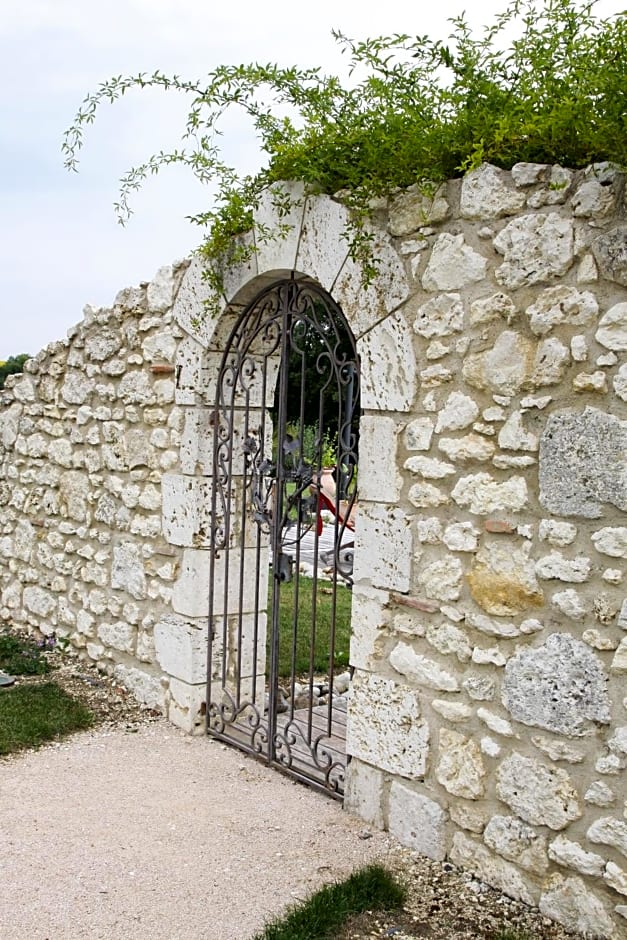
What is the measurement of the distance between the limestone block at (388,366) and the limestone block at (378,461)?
69 millimetres

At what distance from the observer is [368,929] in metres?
2.83

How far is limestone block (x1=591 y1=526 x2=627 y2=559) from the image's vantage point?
2.68m

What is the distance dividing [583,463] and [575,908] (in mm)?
1431

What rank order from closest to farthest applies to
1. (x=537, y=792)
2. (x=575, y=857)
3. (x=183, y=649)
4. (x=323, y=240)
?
(x=575, y=857), (x=537, y=792), (x=323, y=240), (x=183, y=649)

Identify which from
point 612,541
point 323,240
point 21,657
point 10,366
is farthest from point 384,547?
point 10,366

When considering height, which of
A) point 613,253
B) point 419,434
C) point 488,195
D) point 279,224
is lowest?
point 419,434

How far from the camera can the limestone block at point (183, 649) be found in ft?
14.9

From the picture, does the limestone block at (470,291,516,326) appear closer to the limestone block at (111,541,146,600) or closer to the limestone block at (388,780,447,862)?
the limestone block at (388,780,447,862)

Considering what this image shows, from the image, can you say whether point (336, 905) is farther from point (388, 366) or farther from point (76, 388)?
point (76, 388)

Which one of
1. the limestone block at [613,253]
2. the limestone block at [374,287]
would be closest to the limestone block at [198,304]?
the limestone block at [374,287]

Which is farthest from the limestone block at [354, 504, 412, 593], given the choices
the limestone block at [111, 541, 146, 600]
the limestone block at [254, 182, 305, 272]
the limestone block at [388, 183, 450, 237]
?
the limestone block at [111, 541, 146, 600]

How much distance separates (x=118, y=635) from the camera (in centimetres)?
516

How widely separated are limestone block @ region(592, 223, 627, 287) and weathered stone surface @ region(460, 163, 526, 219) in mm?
348

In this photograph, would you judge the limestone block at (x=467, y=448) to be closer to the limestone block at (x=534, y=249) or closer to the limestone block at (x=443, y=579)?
the limestone block at (x=443, y=579)
